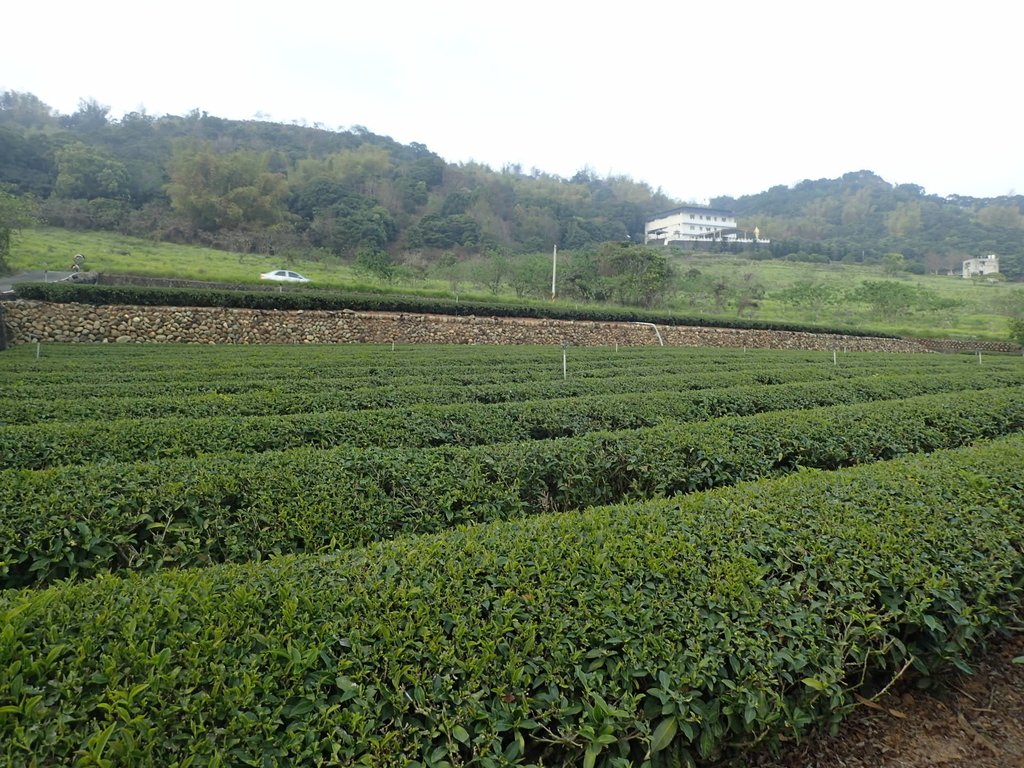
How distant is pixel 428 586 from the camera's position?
2070 mm

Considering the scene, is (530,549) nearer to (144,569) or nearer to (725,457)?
(144,569)

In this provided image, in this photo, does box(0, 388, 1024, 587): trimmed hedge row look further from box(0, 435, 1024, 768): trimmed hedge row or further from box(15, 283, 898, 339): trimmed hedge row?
box(15, 283, 898, 339): trimmed hedge row

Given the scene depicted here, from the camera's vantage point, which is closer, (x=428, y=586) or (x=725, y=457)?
(x=428, y=586)

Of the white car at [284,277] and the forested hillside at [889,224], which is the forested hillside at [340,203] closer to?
the forested hillside at [889,224]

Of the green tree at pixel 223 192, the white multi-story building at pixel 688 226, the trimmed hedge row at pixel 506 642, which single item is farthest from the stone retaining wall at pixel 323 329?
the white multi-story building at pixel 688 226

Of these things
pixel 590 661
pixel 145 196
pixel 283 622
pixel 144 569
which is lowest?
pixel 144 569

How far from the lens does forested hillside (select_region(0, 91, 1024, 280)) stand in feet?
140

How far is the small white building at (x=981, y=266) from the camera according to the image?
2670 inches

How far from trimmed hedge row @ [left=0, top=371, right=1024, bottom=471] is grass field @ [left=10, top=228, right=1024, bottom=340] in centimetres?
2120

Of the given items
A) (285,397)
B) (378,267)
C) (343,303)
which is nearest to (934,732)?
(285,397)

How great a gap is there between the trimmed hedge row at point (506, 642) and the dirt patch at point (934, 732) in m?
0.16

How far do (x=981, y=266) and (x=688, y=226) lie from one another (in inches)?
1586

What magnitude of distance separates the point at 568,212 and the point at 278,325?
63719 millimetres

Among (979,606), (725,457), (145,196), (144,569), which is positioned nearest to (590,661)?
(979,606)
